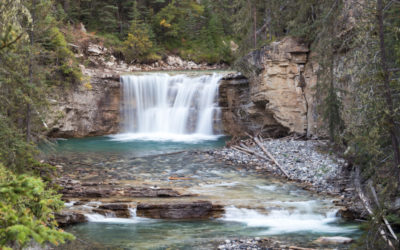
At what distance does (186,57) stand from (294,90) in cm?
1890

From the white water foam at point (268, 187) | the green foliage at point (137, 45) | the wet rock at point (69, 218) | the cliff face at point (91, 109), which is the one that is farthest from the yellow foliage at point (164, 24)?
the wet rock at point (69, 218)

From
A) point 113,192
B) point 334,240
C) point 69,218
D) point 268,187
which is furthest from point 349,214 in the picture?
point 69,218

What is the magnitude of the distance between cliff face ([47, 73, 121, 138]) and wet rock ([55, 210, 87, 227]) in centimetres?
1561

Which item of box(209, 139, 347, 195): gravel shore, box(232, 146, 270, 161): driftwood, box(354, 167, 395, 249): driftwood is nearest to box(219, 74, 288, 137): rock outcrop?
box(209, 139, 347, 195): gravel shore

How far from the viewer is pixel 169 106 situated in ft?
86.6

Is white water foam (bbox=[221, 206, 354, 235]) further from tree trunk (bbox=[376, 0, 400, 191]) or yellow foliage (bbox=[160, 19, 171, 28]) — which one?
yellow foliage (bbox=[160, 19, 171, 28])

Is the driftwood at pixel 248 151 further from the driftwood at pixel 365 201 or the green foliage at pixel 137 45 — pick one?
the green foliage at pixel 137 45

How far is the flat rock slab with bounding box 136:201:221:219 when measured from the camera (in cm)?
952

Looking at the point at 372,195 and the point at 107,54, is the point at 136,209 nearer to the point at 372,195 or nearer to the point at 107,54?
the point at 372,195

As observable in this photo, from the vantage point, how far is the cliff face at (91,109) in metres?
24.3

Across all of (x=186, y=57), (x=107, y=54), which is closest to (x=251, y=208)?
(x=107, y=54)

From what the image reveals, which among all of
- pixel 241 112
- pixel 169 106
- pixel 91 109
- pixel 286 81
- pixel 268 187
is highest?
pixel 286 81

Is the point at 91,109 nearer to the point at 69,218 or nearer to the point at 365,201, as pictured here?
the point at 69,218

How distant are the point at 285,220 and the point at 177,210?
8.52 ft
